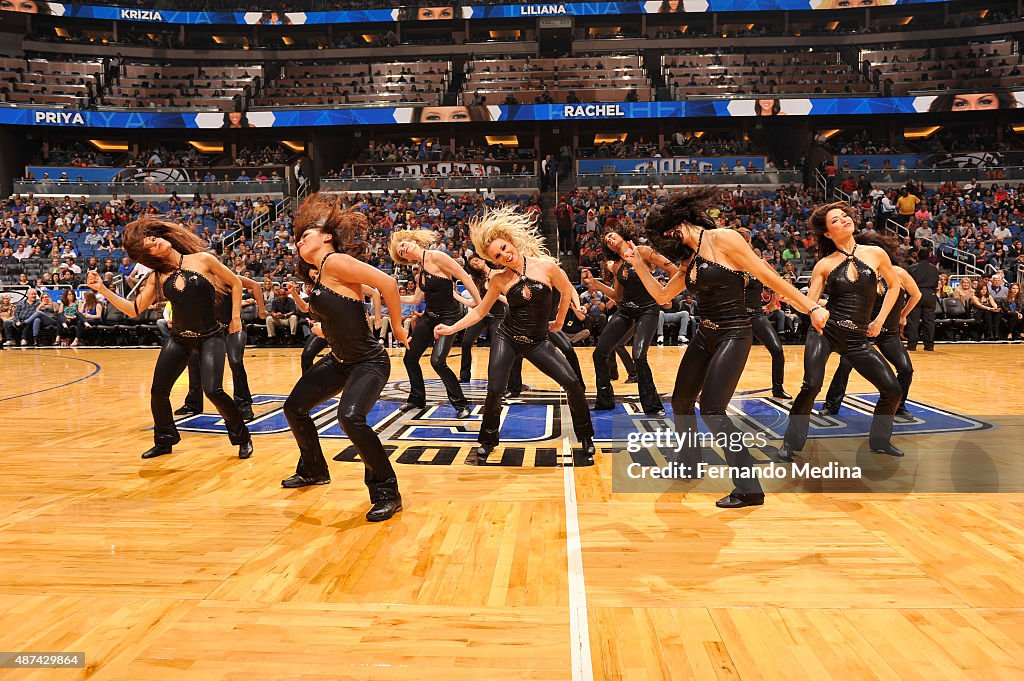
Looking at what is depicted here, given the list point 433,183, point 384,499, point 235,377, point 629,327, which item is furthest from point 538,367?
point 433,183

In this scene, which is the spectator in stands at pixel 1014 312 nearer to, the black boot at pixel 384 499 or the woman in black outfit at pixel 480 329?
the woman in black outfit at pixel 480 329

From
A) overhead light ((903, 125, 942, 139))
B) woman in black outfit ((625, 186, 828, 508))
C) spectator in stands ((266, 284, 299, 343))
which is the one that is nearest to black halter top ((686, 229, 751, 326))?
woman in black outfit ((625, 186, 828, 508))

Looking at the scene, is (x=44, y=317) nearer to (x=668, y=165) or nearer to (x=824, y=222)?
(x=824, y=222)

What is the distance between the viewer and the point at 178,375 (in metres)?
5.12

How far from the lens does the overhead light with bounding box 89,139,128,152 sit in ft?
101

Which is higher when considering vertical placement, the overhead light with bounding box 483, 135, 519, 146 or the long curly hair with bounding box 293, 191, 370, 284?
the overhead light with bounding box 483, 135, 519, 146

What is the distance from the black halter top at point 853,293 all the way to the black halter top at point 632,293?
2181mm

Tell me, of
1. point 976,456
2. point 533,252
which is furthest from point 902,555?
point 533,252

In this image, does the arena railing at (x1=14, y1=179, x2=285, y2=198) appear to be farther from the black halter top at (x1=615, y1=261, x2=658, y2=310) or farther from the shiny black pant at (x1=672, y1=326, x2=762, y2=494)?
the shiny black pant at (x1=672, y1=326, x2=762, y2=494)

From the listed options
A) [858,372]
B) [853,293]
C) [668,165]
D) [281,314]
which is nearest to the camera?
[853,293]

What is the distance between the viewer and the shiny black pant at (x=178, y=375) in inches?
202

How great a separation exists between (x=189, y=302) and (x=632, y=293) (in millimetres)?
4027

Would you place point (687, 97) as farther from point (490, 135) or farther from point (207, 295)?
point (207, 295)

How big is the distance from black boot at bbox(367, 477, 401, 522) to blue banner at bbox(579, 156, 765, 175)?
20101 mm
